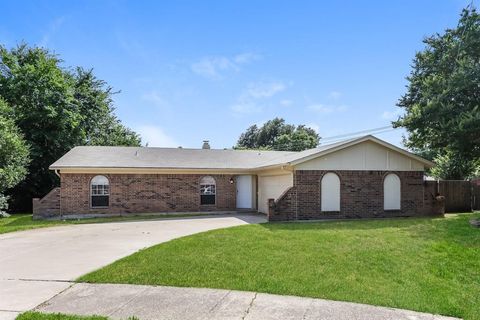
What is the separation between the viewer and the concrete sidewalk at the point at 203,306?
4.91m

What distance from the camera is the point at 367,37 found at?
13.7 meters

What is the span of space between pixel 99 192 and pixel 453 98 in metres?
16.3

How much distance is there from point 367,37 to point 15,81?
72.3 ft

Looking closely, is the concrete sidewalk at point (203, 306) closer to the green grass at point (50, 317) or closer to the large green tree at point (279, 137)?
the green grass at point (50, 317)

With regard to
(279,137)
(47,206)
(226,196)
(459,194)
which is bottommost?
(47,206)

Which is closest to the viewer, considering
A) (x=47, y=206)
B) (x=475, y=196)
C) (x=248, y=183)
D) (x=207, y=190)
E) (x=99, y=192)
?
(x=47, y=206)

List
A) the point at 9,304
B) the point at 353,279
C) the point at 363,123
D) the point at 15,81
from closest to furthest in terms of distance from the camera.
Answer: the point at 9,304
the point at 353,279
the point at 15,81
the point at 363,123

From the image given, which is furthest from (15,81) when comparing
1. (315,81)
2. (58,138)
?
(315,81)

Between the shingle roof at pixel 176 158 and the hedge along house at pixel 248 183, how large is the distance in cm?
5

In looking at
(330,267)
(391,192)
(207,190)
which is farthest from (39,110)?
(330,267)

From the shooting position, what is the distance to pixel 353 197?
16234 mm

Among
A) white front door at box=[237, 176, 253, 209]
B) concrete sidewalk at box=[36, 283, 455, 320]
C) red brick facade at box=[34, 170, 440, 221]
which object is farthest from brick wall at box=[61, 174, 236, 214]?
concrete sidewalk at box=[36, 283, 455, 320]

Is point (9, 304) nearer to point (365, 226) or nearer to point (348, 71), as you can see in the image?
point (365, 226)

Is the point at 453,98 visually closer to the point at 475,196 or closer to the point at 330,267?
the point at 475,196
